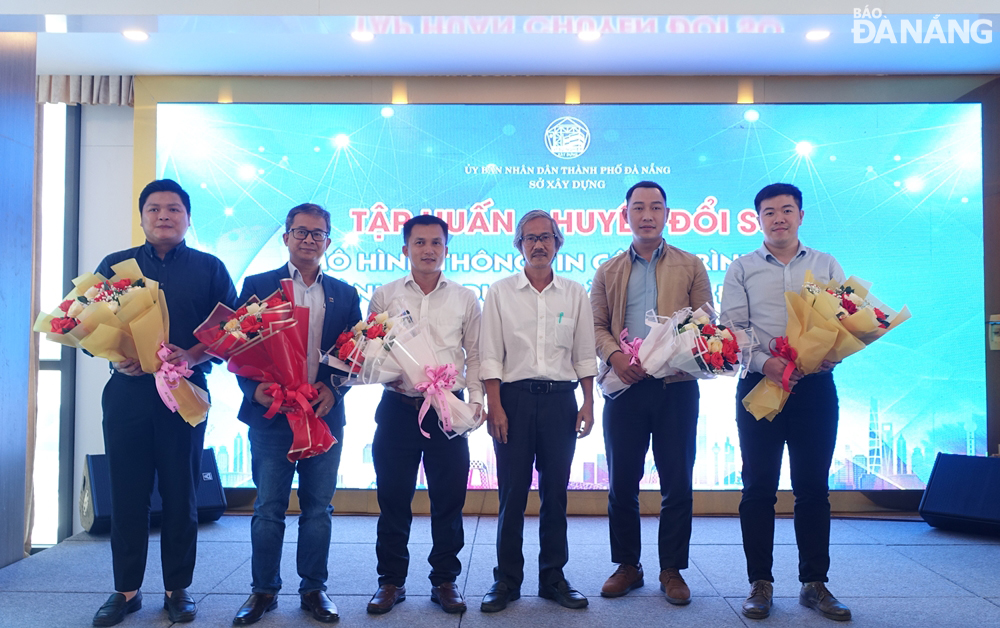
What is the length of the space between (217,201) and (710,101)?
11.2 feet

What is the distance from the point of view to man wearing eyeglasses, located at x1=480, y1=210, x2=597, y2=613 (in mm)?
2969

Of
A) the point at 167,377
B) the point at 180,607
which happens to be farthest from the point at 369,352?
the point at 180,607

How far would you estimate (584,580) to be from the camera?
3.39 m

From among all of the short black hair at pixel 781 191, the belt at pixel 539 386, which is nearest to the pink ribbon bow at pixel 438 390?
the belt at pixel 539 386

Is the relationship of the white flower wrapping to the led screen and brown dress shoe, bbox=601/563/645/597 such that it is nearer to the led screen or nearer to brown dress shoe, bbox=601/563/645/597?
brown dress shoe, bbox=601/563/645/597

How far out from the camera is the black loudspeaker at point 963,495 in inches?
165

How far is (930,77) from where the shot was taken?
495cm

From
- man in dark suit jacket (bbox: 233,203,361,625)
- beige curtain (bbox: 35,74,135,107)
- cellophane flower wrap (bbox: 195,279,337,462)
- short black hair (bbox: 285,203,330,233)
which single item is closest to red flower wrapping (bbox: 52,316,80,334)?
cellophane flower wrap (bbox: 195,279,337,462)

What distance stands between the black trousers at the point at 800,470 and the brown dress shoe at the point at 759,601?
0.03 metres

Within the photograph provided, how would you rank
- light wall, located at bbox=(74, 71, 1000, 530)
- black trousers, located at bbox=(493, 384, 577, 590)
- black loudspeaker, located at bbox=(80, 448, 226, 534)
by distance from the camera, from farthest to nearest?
light wall, located at bbox=(74, 71, 1000, 530)
black loudspeaker, located at bbox=(80, 448, 226, 534)
black trousers, located at bbox=(493, 384, 577, 590)

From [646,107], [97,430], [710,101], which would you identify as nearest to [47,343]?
[97,430]

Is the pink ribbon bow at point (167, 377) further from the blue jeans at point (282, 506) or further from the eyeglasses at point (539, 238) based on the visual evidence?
the eyeglasses at point (539, 238)

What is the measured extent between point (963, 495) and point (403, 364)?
3633mm

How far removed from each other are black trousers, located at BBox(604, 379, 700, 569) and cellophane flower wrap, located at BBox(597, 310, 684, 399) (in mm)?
111
